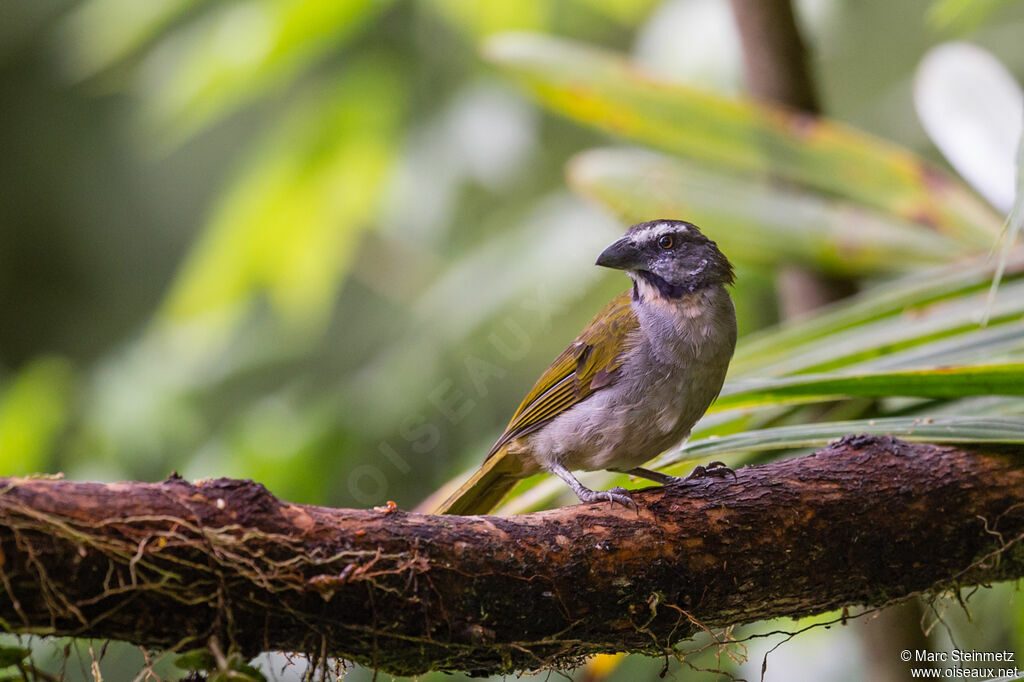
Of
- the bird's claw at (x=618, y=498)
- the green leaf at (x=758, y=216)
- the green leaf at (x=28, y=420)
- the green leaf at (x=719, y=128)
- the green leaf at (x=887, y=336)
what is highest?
the green leaf at (x=719, y=128)

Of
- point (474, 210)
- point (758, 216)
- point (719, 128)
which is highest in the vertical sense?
point (474, 210)

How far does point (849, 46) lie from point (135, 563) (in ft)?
22.8

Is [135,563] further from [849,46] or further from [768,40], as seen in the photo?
[849,46]

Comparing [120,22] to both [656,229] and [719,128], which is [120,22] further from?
[656,229]

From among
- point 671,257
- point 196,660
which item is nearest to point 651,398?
point 671,257

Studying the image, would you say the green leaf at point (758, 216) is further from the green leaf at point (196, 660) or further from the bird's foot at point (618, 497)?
the green leaf at point (196, 660)

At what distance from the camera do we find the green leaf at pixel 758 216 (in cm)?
323

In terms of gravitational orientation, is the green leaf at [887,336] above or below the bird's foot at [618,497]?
above

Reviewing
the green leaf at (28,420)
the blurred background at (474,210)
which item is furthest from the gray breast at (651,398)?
the green leaf at (28,420)

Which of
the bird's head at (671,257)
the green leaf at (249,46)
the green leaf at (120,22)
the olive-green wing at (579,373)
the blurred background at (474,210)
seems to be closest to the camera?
the olive-green wing at (579,373)

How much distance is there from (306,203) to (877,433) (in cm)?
341

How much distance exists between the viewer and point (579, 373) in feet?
9.55

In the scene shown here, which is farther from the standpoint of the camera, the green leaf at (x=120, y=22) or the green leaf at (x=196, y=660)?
the green leaf at (x=120, y=22)

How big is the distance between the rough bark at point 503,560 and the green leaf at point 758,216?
111cm
